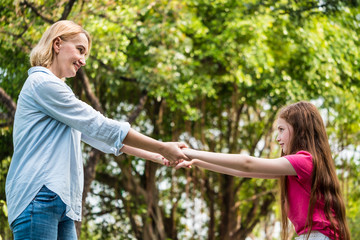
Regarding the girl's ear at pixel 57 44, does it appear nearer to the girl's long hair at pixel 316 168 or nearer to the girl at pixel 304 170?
the girl at pixel 304 170

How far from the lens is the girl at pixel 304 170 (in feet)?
8.46

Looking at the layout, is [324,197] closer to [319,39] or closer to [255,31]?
[255,31]

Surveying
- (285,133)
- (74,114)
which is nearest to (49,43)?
(74,114)

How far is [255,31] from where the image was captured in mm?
8172

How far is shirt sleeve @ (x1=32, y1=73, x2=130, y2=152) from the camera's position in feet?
7.52

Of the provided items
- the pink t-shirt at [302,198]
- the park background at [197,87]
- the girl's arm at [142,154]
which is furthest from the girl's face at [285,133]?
the park background at [197,87]

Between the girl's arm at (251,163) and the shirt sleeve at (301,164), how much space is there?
0.9 inches

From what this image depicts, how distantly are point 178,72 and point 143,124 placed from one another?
260cm

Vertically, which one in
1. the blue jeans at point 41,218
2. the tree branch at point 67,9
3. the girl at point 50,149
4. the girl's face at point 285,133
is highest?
the tree branch at point 67,9

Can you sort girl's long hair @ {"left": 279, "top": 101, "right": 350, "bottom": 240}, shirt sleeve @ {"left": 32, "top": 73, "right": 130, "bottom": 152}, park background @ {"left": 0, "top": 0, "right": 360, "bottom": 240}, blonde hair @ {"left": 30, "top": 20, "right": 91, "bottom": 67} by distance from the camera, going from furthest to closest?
park background @ {"left": 0, "top": 0, "right": 360, "bottom": 240}, girl's long hair @ {"left": 279, "top": 101, "right": 350, "bottom": 240}, blonde hair @ {"left": 30, "top": 20, "right": 91, "bottom": 67}, shirt sleeve @ {"left": 32, "top": 73, "right": 130, "bottom": 152}

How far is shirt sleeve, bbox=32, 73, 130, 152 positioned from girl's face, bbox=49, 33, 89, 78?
200mm

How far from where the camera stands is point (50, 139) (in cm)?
228

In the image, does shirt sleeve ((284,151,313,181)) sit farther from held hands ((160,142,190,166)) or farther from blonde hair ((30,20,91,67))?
blonde hair ((30,20,91,67))

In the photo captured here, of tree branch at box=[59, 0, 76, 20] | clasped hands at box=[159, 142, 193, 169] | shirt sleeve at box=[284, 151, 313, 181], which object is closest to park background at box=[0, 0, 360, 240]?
tree branch at box=[59, 0, 76, 20]
